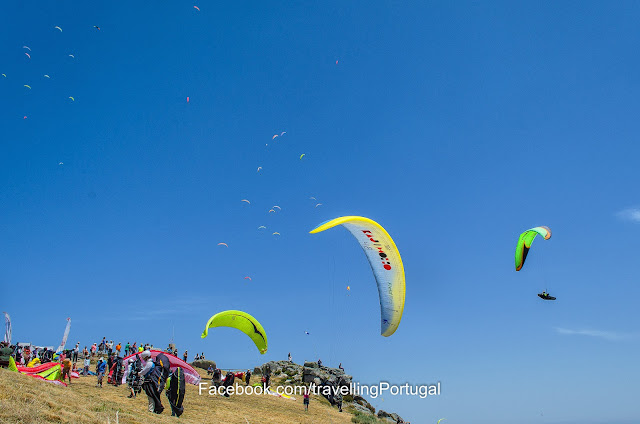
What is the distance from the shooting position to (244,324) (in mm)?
30062

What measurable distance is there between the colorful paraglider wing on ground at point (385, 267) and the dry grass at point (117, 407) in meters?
7.07

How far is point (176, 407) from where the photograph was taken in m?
14.7

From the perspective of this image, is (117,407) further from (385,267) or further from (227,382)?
(227,382)

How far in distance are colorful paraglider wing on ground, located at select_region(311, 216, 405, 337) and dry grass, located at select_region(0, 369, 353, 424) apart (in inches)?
278

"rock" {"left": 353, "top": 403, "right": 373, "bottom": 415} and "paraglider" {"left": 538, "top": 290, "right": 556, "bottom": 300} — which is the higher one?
"paraglider" {"left": 538, "top": 290, "right": 556, "bottom": 300}

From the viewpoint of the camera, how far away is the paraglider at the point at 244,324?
28.2m

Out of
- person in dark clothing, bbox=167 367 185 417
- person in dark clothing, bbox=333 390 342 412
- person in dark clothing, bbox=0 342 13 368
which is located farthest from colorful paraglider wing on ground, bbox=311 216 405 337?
person in dark clothing, bbox=0 342 13 368

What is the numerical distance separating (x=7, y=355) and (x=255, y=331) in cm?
1487

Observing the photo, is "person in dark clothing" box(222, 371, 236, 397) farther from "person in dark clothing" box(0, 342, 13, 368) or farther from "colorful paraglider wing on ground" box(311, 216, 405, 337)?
"person in dark clothing" box(0, 342, 13, 368)

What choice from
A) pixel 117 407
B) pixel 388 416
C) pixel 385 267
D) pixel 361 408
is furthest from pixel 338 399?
pixel 117 407

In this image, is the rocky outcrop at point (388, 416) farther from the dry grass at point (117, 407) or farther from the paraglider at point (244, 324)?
the paraglider at point (244, 324)

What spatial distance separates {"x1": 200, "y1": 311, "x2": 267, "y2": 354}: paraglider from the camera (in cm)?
2819

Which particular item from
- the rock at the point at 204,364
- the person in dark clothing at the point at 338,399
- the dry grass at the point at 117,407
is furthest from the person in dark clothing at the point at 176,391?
the rock at the point at 204,364

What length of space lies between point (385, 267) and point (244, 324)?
43.7 ft
